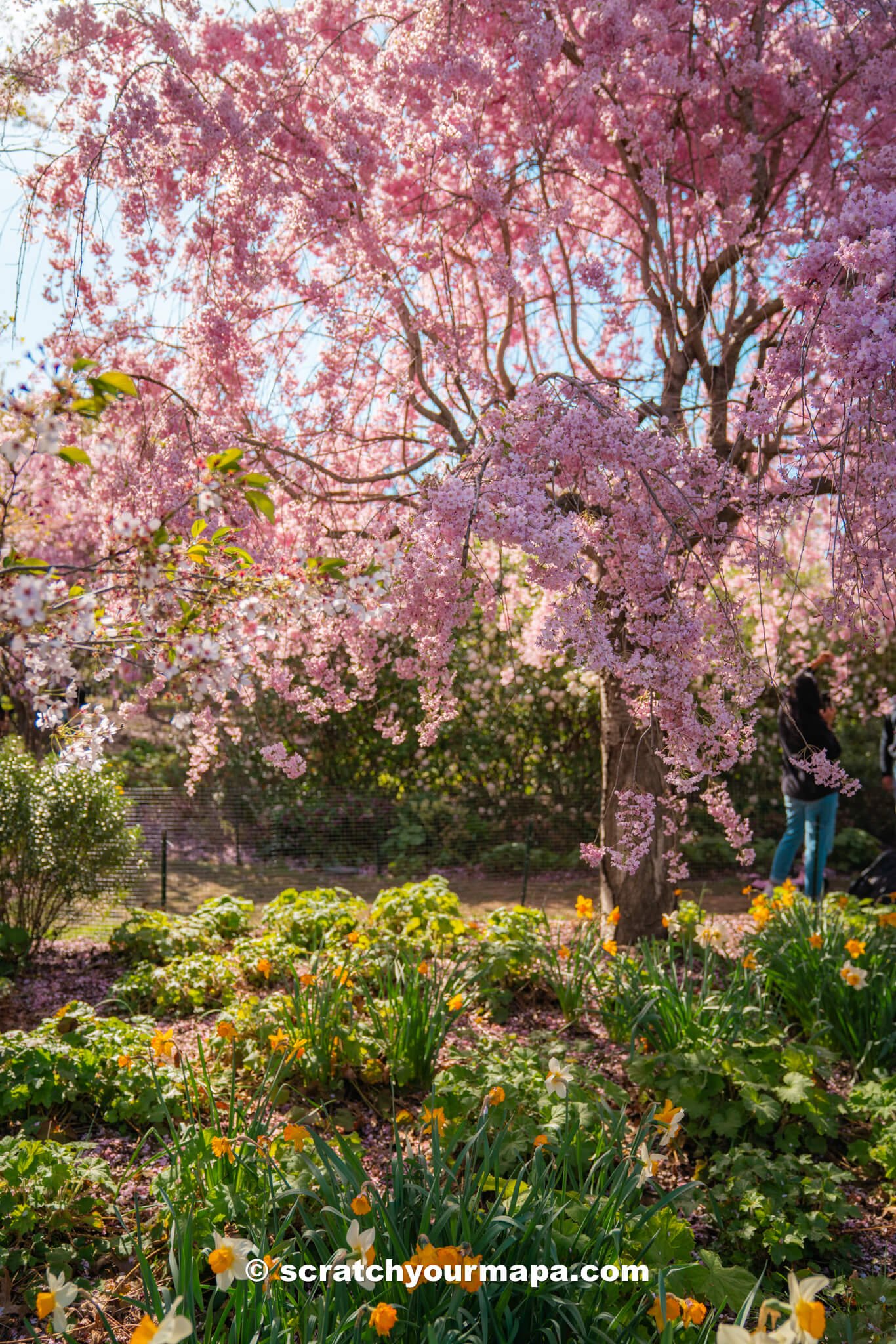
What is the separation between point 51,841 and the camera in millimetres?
5324

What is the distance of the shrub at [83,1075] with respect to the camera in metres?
3.05

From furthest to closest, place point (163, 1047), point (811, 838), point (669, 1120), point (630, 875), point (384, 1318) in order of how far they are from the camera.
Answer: point (811, 838) < point (630, 875) < point (163, 1047) < point (669, 1120) < point (384, 1318)

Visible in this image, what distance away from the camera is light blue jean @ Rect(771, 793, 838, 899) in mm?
6102

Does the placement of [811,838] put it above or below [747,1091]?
above

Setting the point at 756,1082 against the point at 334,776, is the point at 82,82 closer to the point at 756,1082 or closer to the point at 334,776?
the point at 756,1082

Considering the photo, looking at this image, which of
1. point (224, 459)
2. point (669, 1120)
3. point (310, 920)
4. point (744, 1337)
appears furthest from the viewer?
point (310, 920)

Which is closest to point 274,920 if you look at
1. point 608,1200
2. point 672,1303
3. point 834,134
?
point 608,1200

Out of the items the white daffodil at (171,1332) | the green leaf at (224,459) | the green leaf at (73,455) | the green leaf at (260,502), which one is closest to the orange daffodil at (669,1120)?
the white daffodil at (171,1332)

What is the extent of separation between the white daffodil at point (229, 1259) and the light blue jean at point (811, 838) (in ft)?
16.2

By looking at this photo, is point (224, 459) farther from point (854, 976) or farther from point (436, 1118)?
point (854, 976)

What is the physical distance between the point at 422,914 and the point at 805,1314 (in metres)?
3.59

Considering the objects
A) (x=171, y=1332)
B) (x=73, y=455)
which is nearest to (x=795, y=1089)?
(x=171, y=1332)

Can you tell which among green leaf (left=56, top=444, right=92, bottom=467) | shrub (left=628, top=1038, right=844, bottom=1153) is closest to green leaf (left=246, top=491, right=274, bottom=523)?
green leaf (left=56, top=444, right=92, bottom=467)

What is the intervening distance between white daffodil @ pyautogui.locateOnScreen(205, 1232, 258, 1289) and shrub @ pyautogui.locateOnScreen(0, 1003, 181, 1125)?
1.12 m
